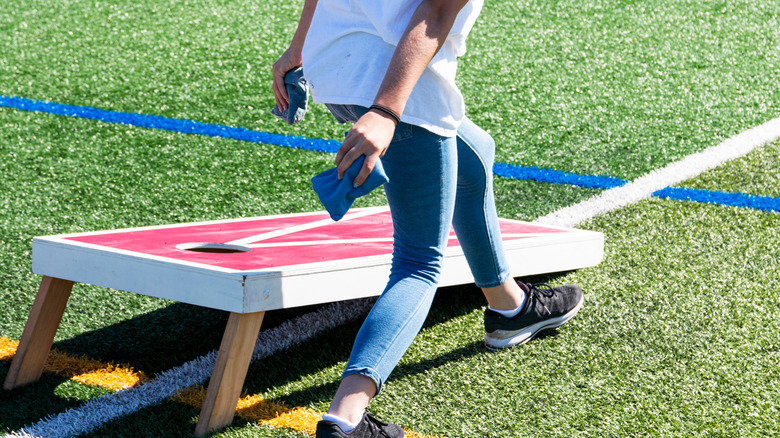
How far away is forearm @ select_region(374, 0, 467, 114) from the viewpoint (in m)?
1.84

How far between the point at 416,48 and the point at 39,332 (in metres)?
1.42

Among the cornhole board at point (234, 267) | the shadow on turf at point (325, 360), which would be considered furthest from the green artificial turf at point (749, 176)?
the shadow on turf at point (325, 360)

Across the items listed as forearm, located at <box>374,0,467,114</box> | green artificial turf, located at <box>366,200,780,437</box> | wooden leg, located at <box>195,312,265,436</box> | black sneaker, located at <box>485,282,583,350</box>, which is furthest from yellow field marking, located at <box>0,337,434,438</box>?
forearm, located at <box>374,0,467,114</box>

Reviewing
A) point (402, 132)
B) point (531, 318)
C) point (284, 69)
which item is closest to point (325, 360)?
point (531, 318)

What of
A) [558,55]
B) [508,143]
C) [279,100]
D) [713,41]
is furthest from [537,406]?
[713,41]

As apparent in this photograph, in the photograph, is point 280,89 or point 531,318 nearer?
point 280,89

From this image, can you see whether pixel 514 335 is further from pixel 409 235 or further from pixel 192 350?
pixel 192 350

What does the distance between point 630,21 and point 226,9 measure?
11.3 ft

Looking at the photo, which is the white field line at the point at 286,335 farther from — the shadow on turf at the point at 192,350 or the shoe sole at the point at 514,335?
the shoe sole at the point at 514,335

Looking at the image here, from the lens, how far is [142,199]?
4258mm

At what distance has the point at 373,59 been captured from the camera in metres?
1.96

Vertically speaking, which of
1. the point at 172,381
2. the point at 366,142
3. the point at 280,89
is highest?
the point at 366,142

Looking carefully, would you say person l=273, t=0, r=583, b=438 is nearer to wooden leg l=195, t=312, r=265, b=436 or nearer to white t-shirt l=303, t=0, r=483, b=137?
white t-shirt l=303, t=0, r=483, b=137

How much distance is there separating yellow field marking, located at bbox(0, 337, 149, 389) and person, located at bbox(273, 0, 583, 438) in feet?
2.94
